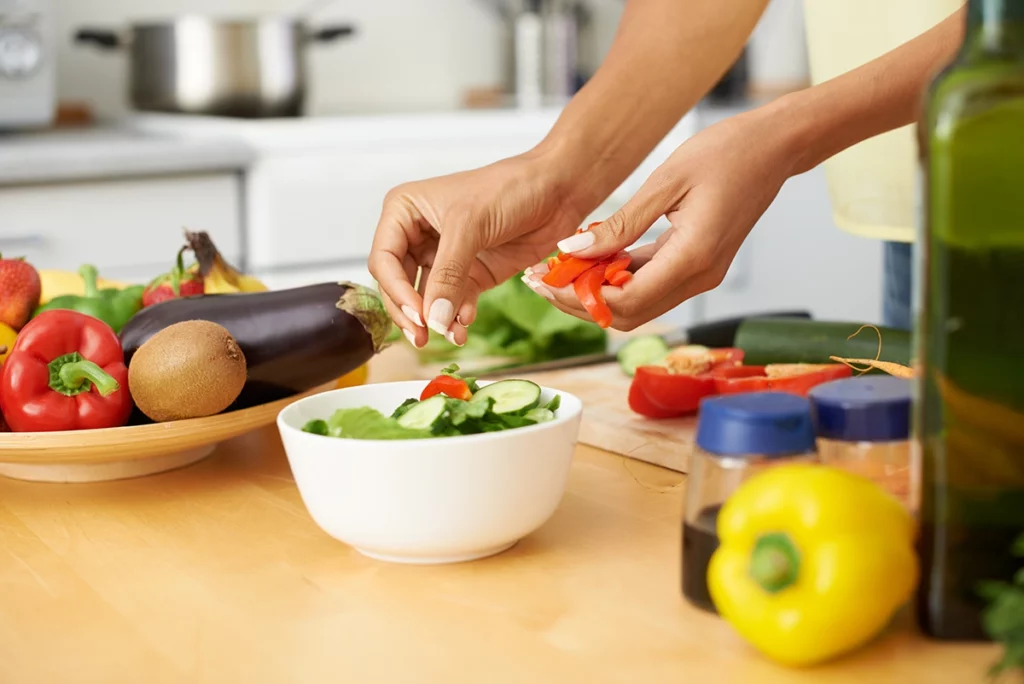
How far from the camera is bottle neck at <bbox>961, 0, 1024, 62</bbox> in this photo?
23.1 inches

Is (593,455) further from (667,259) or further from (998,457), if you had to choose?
(998,457)

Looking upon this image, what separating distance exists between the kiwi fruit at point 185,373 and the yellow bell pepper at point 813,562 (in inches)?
19.4

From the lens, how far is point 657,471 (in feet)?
3.51

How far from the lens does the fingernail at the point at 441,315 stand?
1.14 m

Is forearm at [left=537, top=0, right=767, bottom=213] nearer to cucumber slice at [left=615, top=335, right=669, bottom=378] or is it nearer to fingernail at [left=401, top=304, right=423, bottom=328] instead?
cucumber slice at [left=615, top=335, right=669, bottom=378]

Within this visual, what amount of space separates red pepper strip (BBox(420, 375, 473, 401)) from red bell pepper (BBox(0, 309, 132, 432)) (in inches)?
11.0

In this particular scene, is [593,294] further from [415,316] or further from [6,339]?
[6,339]

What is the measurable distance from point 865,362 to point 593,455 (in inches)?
10.1

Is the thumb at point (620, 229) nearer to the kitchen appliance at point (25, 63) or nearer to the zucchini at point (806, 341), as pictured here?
the zucchini at point (806, 341)

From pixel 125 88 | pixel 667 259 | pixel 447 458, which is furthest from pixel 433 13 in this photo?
pixel 447 458

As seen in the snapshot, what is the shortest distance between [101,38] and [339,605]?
2554 millimetres

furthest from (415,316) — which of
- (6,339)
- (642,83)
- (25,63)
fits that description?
(25,63)

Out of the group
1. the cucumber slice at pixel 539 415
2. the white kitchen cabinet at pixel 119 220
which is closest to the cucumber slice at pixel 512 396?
the cucumber slice at pixel 539 415

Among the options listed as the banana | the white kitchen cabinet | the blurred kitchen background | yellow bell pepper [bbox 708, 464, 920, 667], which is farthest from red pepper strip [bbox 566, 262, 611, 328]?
the white kitchen cabinet
